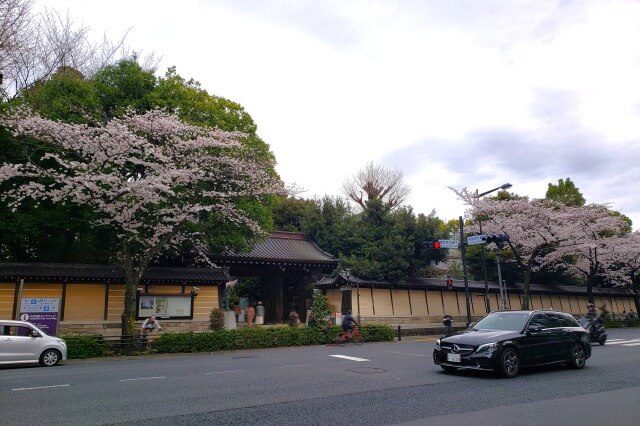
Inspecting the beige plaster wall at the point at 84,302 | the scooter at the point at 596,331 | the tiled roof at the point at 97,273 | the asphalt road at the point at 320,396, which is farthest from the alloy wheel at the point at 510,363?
the beige plaster wall at the point at 84,302

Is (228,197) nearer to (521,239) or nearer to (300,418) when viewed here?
(300,418)

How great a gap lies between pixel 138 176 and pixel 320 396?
14975 mm

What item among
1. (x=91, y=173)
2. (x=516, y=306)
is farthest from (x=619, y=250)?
(x=91, y=173)

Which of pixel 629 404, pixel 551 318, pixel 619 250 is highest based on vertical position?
pixel 619 250

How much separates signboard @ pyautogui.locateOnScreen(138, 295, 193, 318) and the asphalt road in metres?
10.3

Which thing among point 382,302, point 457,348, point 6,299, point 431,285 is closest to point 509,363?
point 457,348

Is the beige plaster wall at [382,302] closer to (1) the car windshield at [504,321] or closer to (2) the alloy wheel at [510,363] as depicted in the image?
(1) the car windshield at [504,321]

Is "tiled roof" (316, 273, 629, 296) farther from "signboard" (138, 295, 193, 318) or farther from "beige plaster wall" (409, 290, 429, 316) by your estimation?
"signboard" (138, 295, 193, 318)

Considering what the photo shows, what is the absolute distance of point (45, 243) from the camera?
73.2 feet

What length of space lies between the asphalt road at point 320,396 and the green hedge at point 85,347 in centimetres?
505

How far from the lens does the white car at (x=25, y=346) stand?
46.3ft

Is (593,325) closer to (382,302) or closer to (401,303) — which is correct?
(401,303)

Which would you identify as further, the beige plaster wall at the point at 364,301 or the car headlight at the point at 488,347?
the beige plaster wall at the point at 364,301

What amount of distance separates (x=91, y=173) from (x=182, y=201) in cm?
358
